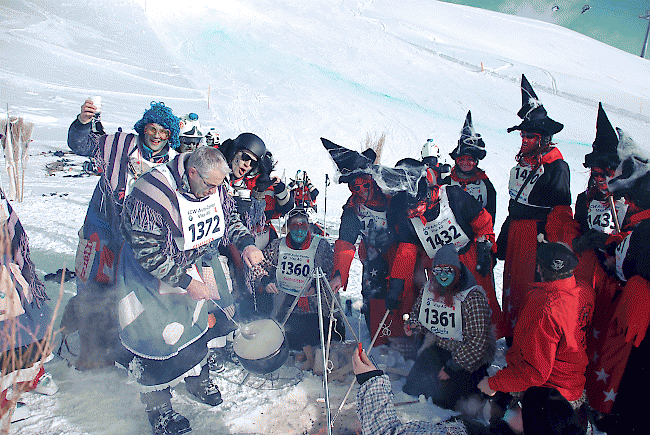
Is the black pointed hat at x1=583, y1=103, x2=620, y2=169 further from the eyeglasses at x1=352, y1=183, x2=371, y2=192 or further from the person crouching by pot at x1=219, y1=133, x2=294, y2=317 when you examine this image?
the person crouching by pot at x1=219, y1=133, x2=294, y2=317

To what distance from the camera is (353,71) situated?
19.3 metres

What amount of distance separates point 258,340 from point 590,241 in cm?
244

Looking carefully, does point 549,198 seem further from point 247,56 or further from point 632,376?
point 247,56

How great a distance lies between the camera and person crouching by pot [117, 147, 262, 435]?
2.41m

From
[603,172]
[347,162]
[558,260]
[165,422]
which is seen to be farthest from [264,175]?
[603,172]

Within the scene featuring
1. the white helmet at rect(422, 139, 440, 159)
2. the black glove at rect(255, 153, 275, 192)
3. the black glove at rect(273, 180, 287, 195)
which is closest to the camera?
the black glove at rect(255, 153, 275, 192)

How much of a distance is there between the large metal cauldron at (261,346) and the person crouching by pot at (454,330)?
114cm

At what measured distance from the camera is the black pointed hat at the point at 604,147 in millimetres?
2781

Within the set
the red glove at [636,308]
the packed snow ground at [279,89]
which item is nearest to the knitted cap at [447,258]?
the red glove at [636,308]

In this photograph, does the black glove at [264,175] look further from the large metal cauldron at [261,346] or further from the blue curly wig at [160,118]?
the large metal cauldron at [261,346]

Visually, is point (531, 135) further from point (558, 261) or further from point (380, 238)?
point (558, 261)

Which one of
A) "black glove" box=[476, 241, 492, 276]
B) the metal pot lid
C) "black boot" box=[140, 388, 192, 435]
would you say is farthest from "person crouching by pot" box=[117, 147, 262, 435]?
"black glove" box=[476, 241, 492, 276]

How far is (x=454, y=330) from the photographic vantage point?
298 centimetres

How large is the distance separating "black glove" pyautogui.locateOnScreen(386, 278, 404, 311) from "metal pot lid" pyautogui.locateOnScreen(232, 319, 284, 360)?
39.8 inches
